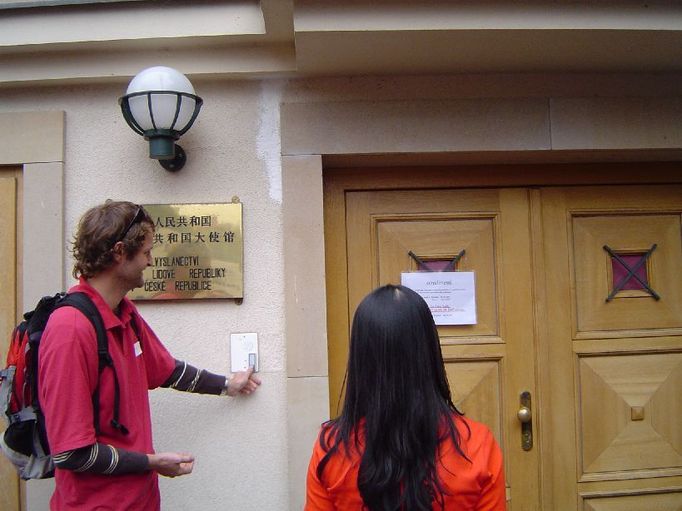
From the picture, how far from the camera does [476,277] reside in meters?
3.50

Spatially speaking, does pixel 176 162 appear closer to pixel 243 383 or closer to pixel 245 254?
pixel 245 254

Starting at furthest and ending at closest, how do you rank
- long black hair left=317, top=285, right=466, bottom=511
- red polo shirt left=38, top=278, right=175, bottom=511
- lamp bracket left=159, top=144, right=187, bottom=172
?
1. lamp bracket left=159, top=144, right=187, bottom=172
2. red polo shirt left=38, top=278, right=175, bottom=511
3. long black hair left=317, top=285, right=466, bottom=511

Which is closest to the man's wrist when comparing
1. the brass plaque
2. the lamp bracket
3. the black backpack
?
the brass plaque

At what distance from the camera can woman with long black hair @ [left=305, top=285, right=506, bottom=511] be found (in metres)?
1.72

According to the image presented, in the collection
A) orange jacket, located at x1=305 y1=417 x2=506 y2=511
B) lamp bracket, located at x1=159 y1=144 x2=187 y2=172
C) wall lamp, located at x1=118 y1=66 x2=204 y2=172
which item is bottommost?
orange jacket, located at x1=305 y1=417 x2=506 y2=511

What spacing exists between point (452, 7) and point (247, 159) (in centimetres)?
116

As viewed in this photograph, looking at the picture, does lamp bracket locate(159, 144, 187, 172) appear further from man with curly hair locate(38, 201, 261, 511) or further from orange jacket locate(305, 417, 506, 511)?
orange jacket locate(305, 417, 506, 511)

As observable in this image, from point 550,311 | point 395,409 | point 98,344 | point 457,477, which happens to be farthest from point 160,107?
point 550,311

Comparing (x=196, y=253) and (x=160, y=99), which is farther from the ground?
(x=160, y=99)

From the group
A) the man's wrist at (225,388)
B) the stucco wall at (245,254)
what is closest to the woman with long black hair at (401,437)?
the man's wrist at (225,388)

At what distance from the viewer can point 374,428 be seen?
68.7 inches

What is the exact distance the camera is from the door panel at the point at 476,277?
347 cm

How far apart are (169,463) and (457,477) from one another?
1.15 meters

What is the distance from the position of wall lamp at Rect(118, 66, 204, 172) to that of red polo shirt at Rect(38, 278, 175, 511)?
77 centimetres
